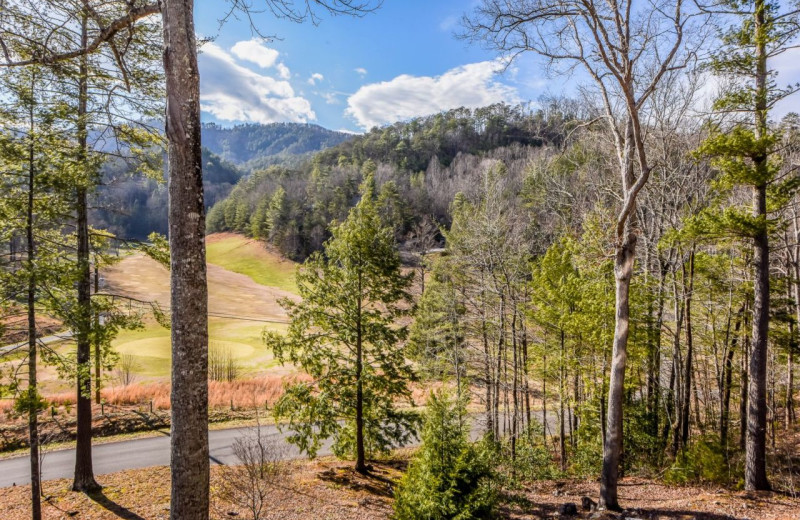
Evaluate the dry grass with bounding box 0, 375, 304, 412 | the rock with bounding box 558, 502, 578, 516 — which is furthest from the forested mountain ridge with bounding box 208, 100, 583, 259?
the rock with bounding box 558, 502, 578, 516

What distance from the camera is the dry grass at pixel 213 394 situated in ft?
61.9

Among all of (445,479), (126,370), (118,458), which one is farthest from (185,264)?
(126,370)

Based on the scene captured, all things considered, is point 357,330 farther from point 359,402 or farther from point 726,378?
point 726,378

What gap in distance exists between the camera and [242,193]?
79.0 metres

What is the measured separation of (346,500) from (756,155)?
12.0 meters

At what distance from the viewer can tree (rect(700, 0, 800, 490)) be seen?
24.3 ft

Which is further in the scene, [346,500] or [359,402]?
[359,402]

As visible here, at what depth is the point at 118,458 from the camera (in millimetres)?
13555

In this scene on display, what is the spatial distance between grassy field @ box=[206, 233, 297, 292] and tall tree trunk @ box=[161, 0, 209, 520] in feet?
158

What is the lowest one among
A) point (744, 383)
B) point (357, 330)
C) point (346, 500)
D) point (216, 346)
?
point (216, 346)

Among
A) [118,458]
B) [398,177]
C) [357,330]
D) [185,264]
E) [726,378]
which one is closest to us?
[185,264]

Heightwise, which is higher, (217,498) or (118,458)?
(217,498)

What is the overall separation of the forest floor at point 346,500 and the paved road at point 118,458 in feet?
3.83

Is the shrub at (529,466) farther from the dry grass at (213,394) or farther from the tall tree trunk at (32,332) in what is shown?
the tall tree trunk at (32,332)
